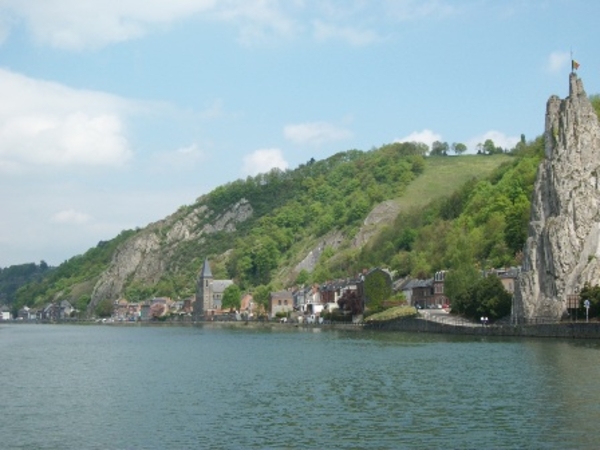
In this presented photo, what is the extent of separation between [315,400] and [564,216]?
54.0 m

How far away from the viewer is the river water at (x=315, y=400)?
31188 millimetres

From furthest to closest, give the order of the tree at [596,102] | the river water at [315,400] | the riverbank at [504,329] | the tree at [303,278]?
the tree at [303,278] → the tree at [596,102] → the riverbank at [504,329] → the river water at [315,400]

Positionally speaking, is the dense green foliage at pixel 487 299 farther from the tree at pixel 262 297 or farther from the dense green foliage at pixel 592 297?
the tree at pixel 262 297

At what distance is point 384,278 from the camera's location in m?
128

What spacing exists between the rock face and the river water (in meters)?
16.5

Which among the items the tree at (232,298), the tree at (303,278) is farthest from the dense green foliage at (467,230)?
the tree at (232,298)

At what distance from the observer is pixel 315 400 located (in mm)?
40656

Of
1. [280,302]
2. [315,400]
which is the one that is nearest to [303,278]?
[280,302]

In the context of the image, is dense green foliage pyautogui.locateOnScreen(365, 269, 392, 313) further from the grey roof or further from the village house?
the village house

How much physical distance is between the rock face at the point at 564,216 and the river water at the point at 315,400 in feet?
54.2

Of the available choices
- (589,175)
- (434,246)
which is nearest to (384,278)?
(434,246)

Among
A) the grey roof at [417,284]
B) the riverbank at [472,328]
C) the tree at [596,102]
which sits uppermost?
the tree at [596,102]

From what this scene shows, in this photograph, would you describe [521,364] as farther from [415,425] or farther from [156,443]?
[156,443]

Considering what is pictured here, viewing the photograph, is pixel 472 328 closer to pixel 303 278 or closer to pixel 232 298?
pixel 303 278
